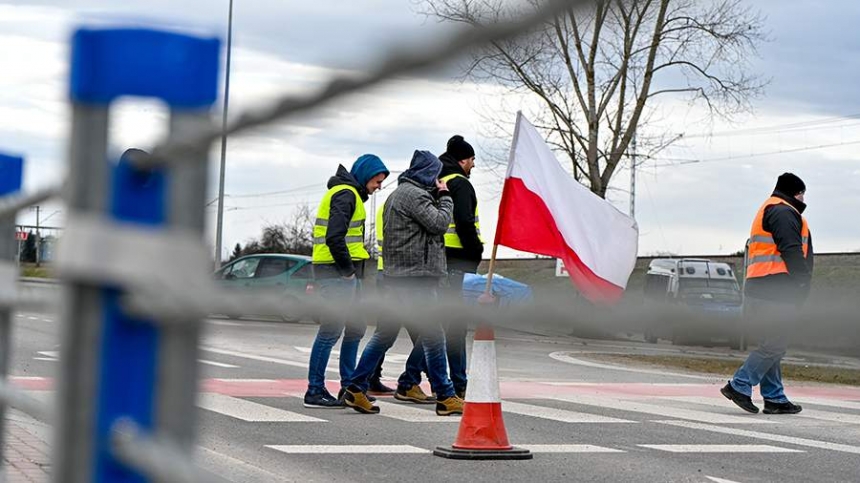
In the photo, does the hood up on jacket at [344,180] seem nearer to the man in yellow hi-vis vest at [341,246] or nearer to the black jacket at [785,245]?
the man in yellow hi-vis vest at [341,246]

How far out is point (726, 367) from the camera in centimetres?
1805

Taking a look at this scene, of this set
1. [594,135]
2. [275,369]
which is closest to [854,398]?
[275,369]

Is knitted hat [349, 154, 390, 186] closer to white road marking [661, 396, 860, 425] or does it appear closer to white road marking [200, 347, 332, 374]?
white road marking [661, 396, 860, 425]

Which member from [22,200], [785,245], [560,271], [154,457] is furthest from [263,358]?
[154,457]

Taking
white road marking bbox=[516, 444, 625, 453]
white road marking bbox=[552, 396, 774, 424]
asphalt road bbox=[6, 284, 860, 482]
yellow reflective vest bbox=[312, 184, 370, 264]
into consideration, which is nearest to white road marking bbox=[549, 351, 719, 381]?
asphalt road bbox=[6, 284, 860, 482]

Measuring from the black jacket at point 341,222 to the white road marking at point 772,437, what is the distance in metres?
2.35

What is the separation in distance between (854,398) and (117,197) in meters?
12.2

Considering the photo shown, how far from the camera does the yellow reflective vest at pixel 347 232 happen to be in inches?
372

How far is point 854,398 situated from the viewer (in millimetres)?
12742

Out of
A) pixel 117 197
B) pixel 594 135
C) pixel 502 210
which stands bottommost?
pixel 117 197

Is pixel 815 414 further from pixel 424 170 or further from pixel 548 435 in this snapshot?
pixel 424 170

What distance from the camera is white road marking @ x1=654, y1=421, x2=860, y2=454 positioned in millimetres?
7844

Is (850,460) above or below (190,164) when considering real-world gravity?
below

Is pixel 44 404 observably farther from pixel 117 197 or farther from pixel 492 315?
pixel 492 315
